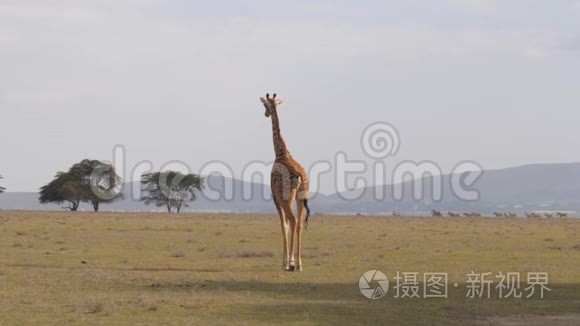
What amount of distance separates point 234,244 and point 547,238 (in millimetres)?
15632

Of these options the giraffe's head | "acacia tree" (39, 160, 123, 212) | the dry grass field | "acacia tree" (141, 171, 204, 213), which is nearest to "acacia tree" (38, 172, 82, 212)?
"acacia tree" (39, 160, 123, 212)

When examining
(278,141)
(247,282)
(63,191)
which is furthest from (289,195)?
(63,191)

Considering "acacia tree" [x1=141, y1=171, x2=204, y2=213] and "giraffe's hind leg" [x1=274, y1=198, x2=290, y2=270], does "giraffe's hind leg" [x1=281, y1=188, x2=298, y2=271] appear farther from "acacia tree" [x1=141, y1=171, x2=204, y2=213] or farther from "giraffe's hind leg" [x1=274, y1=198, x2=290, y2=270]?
"acacia tree" [x1=141, y1=171, x2=204, y2=213]

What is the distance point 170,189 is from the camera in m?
114

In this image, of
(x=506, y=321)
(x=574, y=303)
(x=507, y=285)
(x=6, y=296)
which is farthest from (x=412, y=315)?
(x=6, y=296)

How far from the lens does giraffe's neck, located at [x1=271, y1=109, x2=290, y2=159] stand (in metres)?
26.9

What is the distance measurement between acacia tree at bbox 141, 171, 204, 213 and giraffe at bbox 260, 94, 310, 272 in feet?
283

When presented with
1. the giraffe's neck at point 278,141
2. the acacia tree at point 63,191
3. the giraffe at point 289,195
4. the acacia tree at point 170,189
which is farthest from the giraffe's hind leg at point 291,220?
the acacia tree at point 170,189
